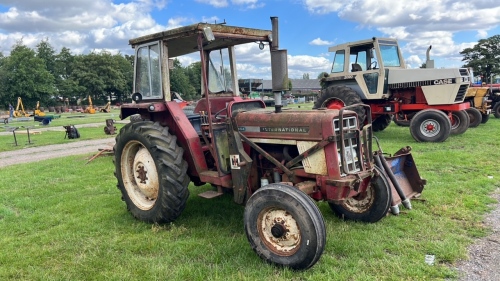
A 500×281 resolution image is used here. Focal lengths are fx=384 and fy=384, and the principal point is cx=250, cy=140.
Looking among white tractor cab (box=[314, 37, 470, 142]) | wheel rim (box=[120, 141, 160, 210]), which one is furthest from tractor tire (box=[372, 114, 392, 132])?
wheel rim (box=[120, 141, 160, 210])

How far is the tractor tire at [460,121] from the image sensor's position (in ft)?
37.6

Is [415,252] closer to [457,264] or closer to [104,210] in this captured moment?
[457,264]

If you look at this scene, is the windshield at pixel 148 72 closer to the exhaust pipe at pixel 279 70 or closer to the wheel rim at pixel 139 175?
the wheel rim at pixel 139 175

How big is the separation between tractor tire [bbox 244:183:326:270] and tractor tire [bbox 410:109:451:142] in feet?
27.2

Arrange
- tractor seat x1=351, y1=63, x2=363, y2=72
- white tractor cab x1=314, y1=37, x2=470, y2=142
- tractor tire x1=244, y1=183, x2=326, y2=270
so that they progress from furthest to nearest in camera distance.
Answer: tractor seat x1=351, y1=63, x2=363, y2=72 < white tractor cab x1=314, y1=37, x2=470, y2=142 < tractor tire x1=244, y1=183, x2=326, y2=270

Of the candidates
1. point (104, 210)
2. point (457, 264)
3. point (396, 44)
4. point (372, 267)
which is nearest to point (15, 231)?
point (104, 210)

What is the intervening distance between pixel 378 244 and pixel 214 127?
214 cm

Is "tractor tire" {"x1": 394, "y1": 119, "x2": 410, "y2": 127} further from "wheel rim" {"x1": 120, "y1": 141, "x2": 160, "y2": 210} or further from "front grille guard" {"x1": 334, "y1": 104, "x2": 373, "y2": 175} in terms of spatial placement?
"wheel rim" {"x1": 120, "y1": 141, "x2": 160, "y2": 210}

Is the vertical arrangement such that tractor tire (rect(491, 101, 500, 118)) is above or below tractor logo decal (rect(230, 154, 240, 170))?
below

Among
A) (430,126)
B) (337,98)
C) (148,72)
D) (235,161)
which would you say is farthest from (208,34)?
(430,126)

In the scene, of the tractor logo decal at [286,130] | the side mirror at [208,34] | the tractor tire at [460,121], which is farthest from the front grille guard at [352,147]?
the tractor tire at [460,121]

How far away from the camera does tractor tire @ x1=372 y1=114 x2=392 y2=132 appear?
12.6 meters

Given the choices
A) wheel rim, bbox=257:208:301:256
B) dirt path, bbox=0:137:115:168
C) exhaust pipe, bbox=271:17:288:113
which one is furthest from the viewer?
dirt path, bbox=0:137:115:168

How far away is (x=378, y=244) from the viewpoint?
3.87 meters
